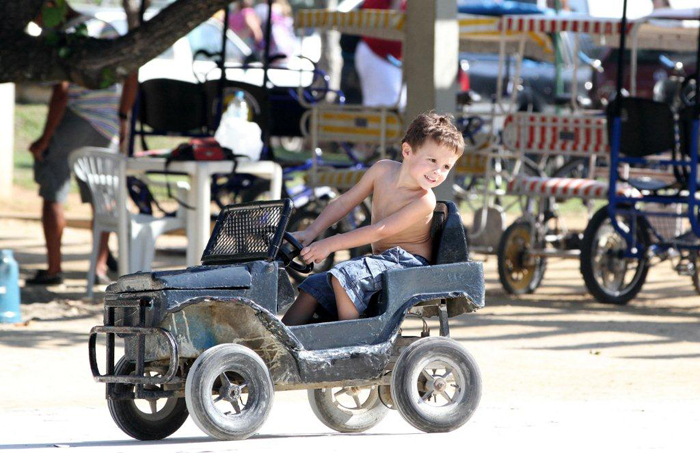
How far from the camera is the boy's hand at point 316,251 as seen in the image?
5.61 meters

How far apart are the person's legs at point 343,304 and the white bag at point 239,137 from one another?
458 centimetres

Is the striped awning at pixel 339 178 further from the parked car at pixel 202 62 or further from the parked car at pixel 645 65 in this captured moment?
the parked car at pixel 645 65

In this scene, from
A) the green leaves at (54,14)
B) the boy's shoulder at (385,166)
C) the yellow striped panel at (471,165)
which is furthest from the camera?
the yellow striped panel at (471,165)

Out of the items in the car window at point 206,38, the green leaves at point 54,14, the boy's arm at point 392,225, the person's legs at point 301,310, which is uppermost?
the car window at point 206,38

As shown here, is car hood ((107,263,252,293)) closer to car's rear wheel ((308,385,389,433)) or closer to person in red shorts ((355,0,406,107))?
car's rear wheel ((308,385,389,433))

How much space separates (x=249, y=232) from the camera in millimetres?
5699

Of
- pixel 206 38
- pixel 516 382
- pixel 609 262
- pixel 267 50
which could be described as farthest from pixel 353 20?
pixel 206 38

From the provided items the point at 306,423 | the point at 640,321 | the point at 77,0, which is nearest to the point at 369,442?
the point at 306,423

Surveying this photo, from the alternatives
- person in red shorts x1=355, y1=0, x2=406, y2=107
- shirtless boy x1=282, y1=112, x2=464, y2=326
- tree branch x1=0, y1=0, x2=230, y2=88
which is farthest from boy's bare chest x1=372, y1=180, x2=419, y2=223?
person in red shorts x1=355, y1=0, x2=406, y2=107

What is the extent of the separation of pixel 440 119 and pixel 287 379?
1.27 m

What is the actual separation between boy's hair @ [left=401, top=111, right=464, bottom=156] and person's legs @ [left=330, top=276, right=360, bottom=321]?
67cm

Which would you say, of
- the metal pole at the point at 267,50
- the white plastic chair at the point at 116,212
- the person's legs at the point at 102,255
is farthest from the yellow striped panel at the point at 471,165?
the person's legs at the point at 102,255

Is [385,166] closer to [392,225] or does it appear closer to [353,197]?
[353,197]

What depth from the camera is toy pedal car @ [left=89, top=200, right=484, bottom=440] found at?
17.2 ft
